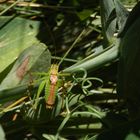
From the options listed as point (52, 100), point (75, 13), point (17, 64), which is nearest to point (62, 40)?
point (75, 13)

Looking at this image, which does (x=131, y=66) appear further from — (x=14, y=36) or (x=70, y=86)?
(x=14, y=36)

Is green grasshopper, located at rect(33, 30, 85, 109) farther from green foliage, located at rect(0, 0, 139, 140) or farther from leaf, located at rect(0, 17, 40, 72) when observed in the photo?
leaf, located at rect(0, 17, 40, 72)

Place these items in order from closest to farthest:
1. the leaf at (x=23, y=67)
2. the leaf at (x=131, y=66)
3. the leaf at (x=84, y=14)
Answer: the leaf at (x=131, y=66)
the leaf at (x=23, y=67)
the leaf at (x=84, y=14)

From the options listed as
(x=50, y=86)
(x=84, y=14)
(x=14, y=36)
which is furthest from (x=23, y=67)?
(x=84, y=14)

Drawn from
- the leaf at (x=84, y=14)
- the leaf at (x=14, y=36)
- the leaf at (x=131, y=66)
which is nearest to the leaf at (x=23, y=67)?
the leaf at (x=14, y=36)

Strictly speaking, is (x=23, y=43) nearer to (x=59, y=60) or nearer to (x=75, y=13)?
(x=59, y=60)

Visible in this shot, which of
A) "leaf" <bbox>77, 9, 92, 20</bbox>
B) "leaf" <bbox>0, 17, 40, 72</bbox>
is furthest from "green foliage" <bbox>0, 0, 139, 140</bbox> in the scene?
"leaf" <bbox>77, 9, 92, 20</bbox>

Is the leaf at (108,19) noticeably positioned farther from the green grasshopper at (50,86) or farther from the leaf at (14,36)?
the leaf at (14,36)
